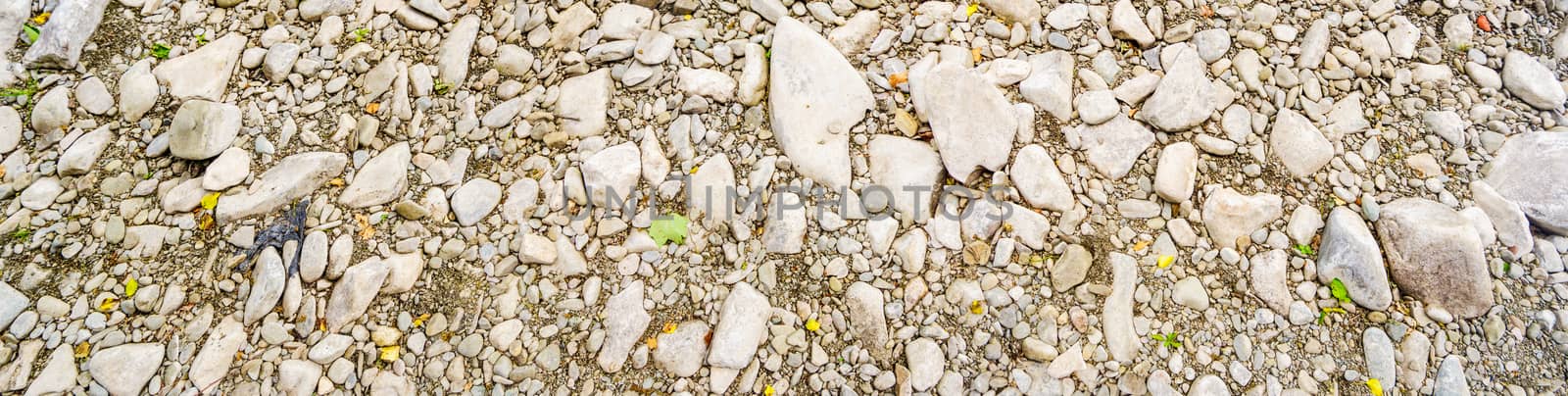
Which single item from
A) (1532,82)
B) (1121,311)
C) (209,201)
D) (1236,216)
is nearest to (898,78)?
(1121,311)

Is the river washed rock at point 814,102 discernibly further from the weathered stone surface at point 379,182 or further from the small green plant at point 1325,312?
the small green plant at point 1325,312

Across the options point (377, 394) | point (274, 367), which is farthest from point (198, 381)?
point (377, 394)

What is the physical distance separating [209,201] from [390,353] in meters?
0.94

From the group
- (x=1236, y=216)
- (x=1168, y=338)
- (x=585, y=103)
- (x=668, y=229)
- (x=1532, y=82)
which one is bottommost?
(x=1168, y=338)

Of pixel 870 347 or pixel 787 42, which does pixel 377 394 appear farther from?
pixel 787 42

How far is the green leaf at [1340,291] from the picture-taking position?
283 cm

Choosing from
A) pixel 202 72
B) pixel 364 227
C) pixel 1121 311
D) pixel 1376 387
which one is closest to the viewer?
pixel 1376 387

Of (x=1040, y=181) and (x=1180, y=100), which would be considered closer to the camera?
(x=1040, y=181)

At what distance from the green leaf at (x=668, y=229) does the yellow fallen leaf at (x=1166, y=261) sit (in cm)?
164

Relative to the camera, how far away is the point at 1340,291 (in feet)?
9.29

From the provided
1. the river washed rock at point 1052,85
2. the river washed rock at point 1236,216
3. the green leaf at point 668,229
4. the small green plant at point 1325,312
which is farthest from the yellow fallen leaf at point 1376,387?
the green leaf at point 668,229

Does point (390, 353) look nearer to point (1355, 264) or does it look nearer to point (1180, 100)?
point (1180, 100)

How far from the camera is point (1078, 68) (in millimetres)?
3145

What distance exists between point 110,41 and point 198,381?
1.64m
